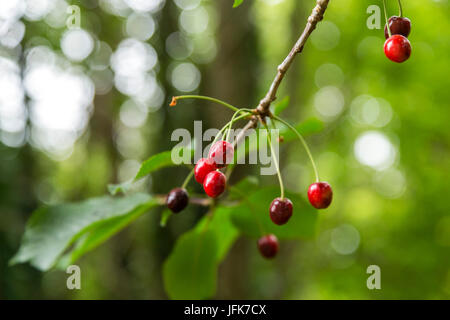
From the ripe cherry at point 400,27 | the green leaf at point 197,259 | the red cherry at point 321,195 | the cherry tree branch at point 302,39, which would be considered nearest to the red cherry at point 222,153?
the cherry tree branch at point 302,39

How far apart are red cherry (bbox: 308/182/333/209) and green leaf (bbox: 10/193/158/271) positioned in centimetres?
70

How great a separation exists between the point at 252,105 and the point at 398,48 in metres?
2.89

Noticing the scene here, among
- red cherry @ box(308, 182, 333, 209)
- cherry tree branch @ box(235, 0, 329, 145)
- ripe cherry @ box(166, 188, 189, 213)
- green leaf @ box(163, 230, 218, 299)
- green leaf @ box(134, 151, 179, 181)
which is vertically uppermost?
cherry tree branch @ box(235, 0, 329, 145)

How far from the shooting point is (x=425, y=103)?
7.69 meters

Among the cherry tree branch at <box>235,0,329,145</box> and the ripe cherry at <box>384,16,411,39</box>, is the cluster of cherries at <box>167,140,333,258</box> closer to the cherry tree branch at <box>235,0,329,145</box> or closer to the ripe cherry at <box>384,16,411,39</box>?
the cherry tree branch at <box>235,0,329,145</box>

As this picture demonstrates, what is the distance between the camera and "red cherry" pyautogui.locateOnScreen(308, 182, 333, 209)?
1.17 m

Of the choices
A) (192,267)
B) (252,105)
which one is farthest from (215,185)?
(252,105)

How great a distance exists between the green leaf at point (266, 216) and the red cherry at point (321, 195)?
0.47m

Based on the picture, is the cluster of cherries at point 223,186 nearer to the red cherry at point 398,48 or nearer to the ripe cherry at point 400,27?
the red cherry at point 398,48

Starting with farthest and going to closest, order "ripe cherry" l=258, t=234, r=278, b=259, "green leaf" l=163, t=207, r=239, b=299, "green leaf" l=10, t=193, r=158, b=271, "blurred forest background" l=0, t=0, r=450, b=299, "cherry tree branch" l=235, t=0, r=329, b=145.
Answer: "blurred forest background" l=0, t=0, r=450, b=299 → "green leaf" l=163, t=207, r=239, b=299 → "ripe cherry" l=258, t=234, r=278, b=259 → "green leaf" l=10, t=193, r=158, b=271 → "cherry tree branch" l=235, t=0, r=329, b=145

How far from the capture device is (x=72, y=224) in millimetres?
1652

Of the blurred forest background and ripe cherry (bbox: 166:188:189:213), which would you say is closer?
ripe cherry (bbox: 166:188:189:213)

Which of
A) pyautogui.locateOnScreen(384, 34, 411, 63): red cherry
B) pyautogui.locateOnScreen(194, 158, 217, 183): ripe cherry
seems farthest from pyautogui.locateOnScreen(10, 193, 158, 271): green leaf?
pyautogui.locateOnScreen(384, 34, 411, 63): red cherry
